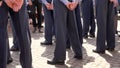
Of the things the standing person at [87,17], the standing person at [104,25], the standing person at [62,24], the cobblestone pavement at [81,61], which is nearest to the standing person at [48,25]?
the cobblestone pavement at [81,61]

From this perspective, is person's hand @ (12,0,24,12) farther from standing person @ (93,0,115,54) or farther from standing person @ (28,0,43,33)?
standing person @ (28,0,43,33)

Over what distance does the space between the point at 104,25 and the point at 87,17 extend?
2391 millimetres

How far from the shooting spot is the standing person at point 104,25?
7000mm

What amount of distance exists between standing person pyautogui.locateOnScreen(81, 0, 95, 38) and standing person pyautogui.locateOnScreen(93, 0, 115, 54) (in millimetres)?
1973

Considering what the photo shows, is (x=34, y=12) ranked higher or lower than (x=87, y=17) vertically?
higher

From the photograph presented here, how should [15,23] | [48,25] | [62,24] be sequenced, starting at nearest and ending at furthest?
[15,23] → [62,24] → [48,25]

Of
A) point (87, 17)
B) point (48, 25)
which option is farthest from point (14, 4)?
point (87, 17)

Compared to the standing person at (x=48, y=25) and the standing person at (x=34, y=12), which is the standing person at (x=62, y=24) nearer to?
the standing person at (x=48, y=25)

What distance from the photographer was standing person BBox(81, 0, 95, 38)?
9.32 m

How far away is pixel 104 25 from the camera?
23.3ft

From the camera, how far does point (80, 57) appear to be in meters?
6.63

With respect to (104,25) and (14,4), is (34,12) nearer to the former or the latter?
(104,25)

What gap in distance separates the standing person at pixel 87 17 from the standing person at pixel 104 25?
1973 mm

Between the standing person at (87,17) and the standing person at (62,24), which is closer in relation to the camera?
the standing person at (62,24)
